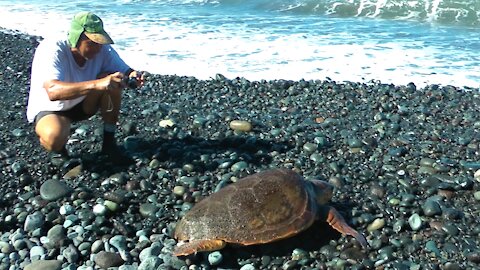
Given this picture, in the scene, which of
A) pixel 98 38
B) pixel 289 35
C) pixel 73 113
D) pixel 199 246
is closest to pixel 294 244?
pixel 199 246

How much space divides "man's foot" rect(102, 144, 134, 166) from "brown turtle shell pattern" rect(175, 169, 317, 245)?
139 cm

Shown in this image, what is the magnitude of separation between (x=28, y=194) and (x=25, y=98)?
2919mm

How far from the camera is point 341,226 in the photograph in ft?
13.0

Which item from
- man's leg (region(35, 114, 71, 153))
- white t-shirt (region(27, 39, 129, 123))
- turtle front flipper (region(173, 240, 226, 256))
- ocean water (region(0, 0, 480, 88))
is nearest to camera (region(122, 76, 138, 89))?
white t-shirt (region(27, 39, 129, 123))

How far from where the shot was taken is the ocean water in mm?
9805

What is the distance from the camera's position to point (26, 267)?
3.89m

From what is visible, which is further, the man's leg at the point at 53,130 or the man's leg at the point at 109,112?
the man's leg at the point at 109,112

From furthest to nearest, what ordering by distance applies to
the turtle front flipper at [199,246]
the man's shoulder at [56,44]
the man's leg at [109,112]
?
the man's leg at [109,112] < the man's shoulder at [56,44] < the turtle front flipper at [199,246]

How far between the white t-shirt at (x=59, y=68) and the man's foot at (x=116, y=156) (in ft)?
1.70

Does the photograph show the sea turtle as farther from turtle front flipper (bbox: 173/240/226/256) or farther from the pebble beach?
the pebble beach

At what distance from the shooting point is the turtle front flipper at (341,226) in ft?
12.9

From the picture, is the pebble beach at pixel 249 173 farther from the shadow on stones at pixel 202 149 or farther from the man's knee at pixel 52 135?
the man's knee at pixel 52 135

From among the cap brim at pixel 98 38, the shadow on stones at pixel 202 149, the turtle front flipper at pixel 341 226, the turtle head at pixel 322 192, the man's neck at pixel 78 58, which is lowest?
the shadow on stones at pixel 202 149

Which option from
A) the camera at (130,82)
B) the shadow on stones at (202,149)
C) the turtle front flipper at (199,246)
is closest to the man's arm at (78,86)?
the camera at (130,82)
